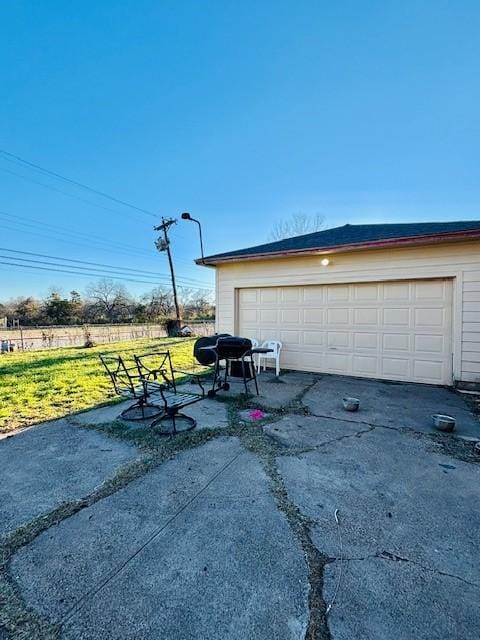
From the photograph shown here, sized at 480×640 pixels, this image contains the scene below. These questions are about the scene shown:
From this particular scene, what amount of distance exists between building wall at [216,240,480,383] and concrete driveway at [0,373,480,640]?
2325mm

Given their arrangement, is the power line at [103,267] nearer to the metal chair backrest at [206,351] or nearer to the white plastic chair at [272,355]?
the white plastic chair at [272,355]

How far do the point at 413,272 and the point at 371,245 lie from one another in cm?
96

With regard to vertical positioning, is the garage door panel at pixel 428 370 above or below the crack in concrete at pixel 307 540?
above

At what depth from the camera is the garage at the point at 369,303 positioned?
5238mm

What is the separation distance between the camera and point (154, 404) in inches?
155

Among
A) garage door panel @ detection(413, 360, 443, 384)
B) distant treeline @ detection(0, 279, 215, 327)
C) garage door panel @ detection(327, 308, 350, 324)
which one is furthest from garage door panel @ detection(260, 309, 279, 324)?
distant treeline @ detection(0, 279, 215, 327)

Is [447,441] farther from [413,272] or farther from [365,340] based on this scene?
[413,272]

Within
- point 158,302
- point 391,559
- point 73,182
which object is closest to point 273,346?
point 391,559

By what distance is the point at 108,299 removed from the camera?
30.6 metres

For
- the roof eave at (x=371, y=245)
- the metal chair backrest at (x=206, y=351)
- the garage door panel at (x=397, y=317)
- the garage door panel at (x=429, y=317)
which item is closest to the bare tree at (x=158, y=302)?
the roof eave at (x=371, y=245)

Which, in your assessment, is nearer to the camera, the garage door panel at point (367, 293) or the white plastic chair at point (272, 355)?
the garage door panel at point (367, 293)

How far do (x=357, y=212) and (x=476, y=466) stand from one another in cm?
1341

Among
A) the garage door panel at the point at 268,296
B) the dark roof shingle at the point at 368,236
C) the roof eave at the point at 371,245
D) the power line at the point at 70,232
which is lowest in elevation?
the garage door panel at the point at 268,296

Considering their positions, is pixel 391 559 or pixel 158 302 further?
pixel 158 302
